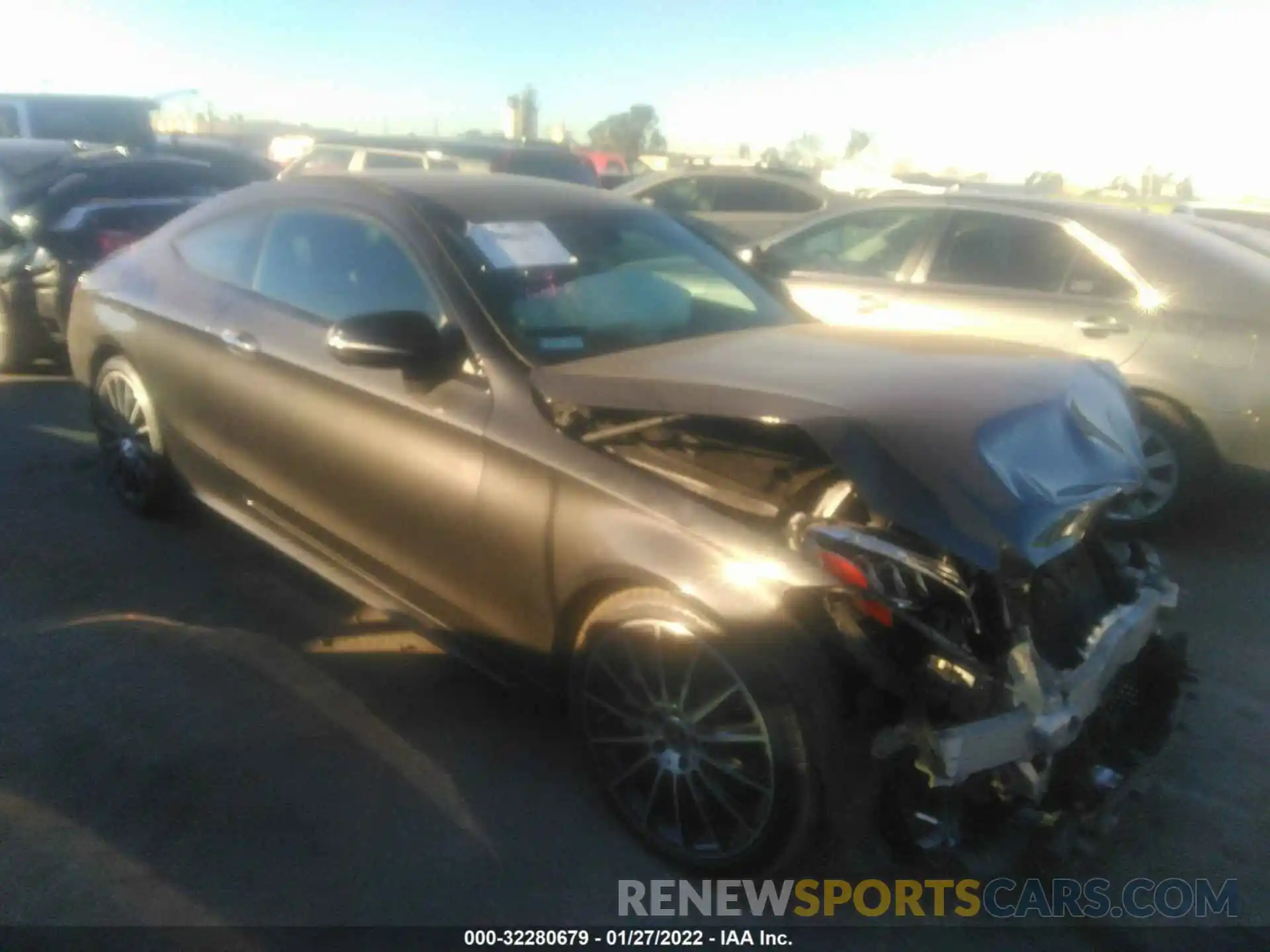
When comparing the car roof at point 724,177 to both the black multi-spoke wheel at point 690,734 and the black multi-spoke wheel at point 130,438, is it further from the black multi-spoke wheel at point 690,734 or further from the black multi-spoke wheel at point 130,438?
the black multi-spoke wheel at point 690,734

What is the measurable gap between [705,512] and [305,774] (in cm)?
148

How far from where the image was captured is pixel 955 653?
236 cm

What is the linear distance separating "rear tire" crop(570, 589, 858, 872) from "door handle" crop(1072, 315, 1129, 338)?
3699 mm

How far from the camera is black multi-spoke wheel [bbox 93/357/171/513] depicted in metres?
4.42

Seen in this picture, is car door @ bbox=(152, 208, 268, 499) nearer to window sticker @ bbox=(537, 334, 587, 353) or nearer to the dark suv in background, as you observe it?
window sticker @ bbox=(537, 334, 587, 353)

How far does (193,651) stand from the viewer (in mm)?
3623

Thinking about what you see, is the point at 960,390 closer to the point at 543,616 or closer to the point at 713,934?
the point at 543,616

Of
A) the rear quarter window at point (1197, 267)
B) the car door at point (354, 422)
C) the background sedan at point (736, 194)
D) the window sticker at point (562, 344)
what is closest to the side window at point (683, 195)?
the background sedan at point (736, 194)

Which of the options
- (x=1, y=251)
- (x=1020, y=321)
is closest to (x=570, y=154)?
(x=1, y=251)

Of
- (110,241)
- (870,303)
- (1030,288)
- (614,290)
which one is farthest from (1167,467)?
(110,241)

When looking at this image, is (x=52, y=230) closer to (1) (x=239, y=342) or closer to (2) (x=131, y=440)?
(2) (x=131, y=440)

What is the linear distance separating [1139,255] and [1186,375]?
0.72m

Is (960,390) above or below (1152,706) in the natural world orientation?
above

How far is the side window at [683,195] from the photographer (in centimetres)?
1233
